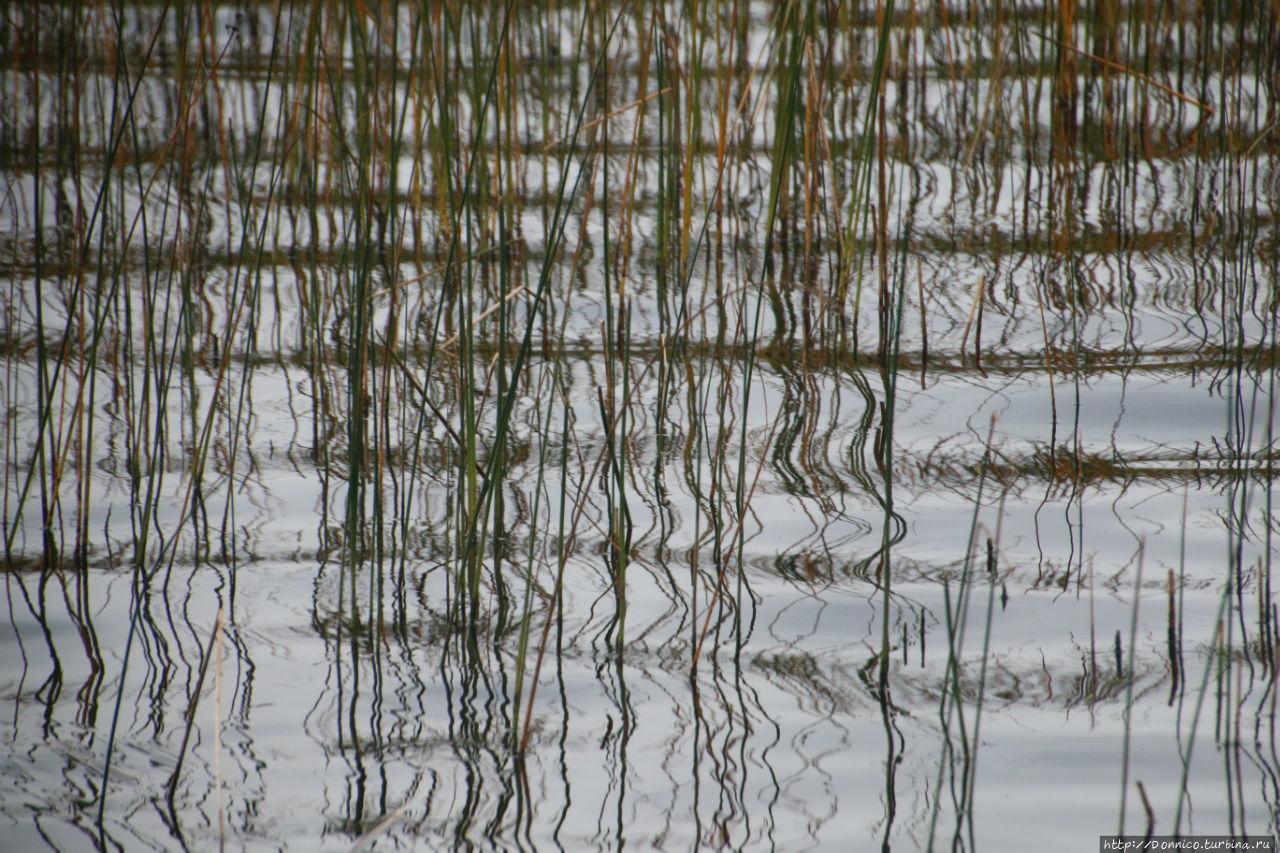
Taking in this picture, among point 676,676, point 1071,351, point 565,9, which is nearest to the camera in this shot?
point 676,676

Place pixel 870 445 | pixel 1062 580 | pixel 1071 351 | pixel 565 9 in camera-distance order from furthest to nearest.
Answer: pixel 565 9, pixel 1071 351, pixel 870 445, pixel 1062 580

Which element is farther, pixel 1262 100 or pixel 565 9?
pixel 565 9

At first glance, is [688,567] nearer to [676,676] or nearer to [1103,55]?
[676,676]

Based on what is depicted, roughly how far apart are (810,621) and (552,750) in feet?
1.14

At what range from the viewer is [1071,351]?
202 centimetres

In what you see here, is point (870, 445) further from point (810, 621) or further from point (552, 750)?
point (552, 750)

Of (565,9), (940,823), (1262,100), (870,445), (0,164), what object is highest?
(565,9)

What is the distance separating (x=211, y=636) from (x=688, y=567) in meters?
0.55

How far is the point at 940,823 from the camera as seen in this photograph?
3.20 feet

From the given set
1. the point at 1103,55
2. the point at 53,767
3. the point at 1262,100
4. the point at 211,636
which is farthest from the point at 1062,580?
the point at 1262,100

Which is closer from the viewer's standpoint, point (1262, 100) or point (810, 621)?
point (810, 621)

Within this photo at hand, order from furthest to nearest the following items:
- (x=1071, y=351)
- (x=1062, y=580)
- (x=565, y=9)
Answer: (x=565, y=9), (x=1071, y=351), (x=1062, y=580)

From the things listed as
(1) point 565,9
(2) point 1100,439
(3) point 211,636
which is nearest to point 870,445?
(2) point 1100,439

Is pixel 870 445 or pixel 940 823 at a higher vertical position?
pixel 870 445
